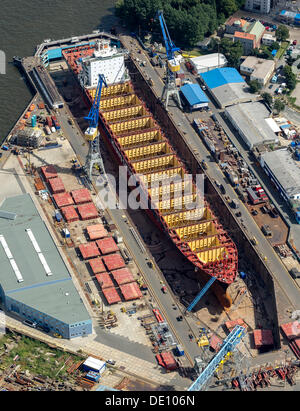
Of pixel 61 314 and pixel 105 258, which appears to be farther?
pixel 105 258

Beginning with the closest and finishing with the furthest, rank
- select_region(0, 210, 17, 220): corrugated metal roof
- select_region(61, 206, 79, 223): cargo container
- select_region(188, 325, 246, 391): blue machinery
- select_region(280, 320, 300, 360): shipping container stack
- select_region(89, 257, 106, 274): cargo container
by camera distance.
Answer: select_region(188, 325, 246, 391): blue machinery, select_region(280, 320, 300, 360): shipping container stack, select_region(89, 257, 106, 274): cargo container, select_region(0, 210, 17, 220): corrugated metal roof, select_region(61, 206, 79, 223): cargo container

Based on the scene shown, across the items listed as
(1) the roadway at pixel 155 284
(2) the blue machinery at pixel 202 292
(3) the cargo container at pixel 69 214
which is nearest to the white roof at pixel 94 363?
(1) the roadway at pixel 155 284

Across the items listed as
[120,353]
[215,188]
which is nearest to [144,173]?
[215,188]

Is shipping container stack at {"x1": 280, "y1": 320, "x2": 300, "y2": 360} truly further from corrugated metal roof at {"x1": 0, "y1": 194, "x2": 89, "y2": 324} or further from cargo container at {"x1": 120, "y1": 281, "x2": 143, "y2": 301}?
corrugated metal roof at {"x1": 0, "y1": 194, "x2": 89, "y2": 324}

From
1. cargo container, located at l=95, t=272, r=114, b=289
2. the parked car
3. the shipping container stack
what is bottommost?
the shipping container stack

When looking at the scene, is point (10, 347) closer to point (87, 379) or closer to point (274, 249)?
point (87, 379)

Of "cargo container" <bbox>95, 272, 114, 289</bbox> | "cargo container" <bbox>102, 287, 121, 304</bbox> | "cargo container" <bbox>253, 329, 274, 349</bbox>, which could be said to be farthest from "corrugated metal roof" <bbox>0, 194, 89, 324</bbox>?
"cargo container" <bbox>253, 329, 274, 349</bbox>

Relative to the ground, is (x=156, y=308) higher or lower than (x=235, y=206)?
lower
